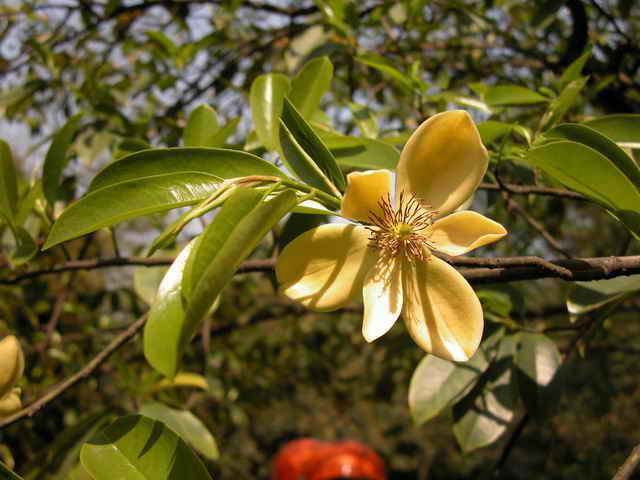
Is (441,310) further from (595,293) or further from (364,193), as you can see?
(595,293)

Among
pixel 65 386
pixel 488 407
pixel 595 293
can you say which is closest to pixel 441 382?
pixel 488 407

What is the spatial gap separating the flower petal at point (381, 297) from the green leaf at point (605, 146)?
0.82 feet

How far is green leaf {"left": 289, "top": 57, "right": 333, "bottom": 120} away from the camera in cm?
83

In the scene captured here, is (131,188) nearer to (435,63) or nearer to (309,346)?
(435,63)

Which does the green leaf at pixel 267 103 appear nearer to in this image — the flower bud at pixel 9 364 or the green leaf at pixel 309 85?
the green leaf at pixel 309 85

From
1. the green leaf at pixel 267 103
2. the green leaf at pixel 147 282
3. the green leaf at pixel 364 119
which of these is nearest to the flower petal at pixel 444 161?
the green leaf at pixel 267 103

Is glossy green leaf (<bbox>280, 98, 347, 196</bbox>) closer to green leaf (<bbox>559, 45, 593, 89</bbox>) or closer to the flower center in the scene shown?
the flower center


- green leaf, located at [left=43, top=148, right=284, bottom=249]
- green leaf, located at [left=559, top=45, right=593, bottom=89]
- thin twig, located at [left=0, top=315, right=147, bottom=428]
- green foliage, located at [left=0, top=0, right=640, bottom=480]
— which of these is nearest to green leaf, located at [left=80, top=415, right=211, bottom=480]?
green foliage, located at [left=0, top=0, right=640, bottom=480]

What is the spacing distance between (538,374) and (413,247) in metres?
0.51

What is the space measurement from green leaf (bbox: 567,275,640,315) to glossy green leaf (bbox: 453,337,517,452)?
186mm

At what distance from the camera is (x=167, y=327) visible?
0.44 metres

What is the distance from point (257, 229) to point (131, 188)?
151mm

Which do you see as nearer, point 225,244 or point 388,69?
point 225,244

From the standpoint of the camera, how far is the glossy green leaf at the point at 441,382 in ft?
2.93
